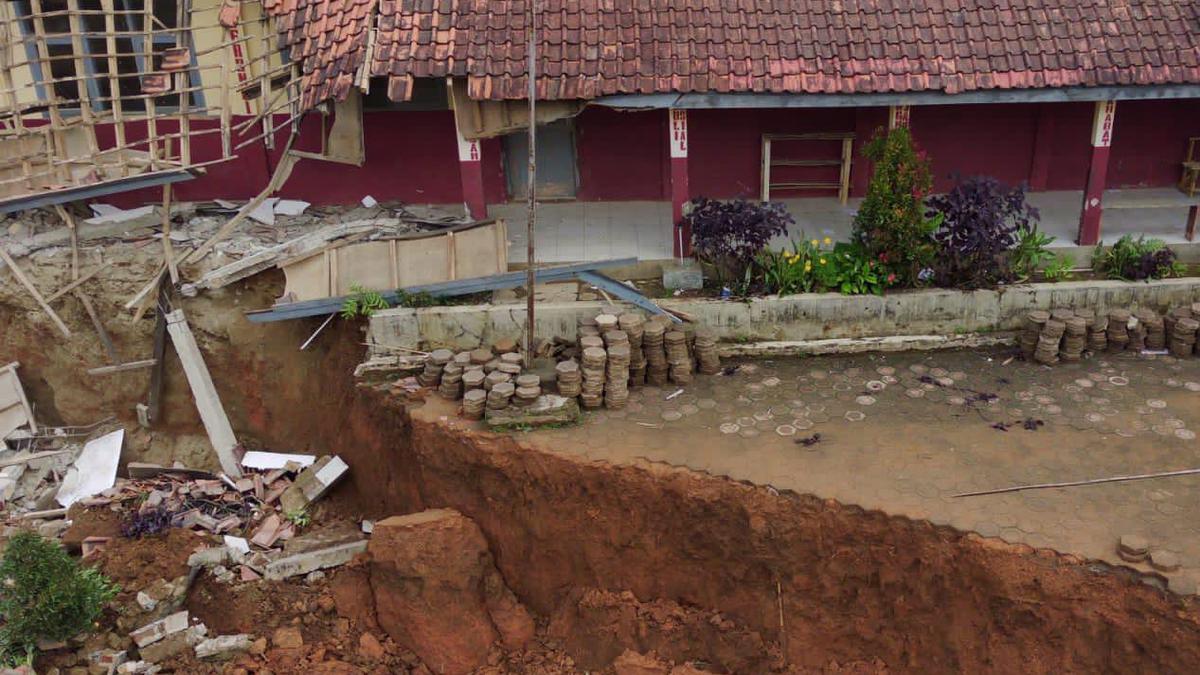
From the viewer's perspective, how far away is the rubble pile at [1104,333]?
966 cm

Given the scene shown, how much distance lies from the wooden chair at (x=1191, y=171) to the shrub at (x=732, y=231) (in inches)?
221

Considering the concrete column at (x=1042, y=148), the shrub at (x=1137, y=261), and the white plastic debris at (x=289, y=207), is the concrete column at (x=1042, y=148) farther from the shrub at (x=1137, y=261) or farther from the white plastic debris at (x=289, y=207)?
the white plastic debris at (x=289, y=207)

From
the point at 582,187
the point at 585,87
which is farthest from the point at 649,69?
the point at 582,187

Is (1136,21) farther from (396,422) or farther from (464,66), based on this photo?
(396,422)

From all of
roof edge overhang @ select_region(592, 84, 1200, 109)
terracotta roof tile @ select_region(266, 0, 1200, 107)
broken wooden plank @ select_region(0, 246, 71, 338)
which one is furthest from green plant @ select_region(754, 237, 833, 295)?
broken wooden plank @ select_region(0, 246, 71, 338)

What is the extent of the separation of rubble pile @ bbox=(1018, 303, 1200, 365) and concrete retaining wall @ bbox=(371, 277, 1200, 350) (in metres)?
0.20

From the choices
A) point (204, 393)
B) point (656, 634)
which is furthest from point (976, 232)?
point (204, 393)

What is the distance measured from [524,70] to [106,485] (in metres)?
6.52

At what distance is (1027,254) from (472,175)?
6.18 m

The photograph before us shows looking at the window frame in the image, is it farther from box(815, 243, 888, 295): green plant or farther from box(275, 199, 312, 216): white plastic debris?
box(815, 243, 888, 295): green plant

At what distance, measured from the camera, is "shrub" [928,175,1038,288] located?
9797 millimetres

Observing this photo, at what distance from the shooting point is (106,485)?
10.6 meters

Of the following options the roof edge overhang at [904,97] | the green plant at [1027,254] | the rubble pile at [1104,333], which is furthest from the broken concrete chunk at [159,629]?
the green plant at [1027,254]

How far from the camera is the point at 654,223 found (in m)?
12.0
